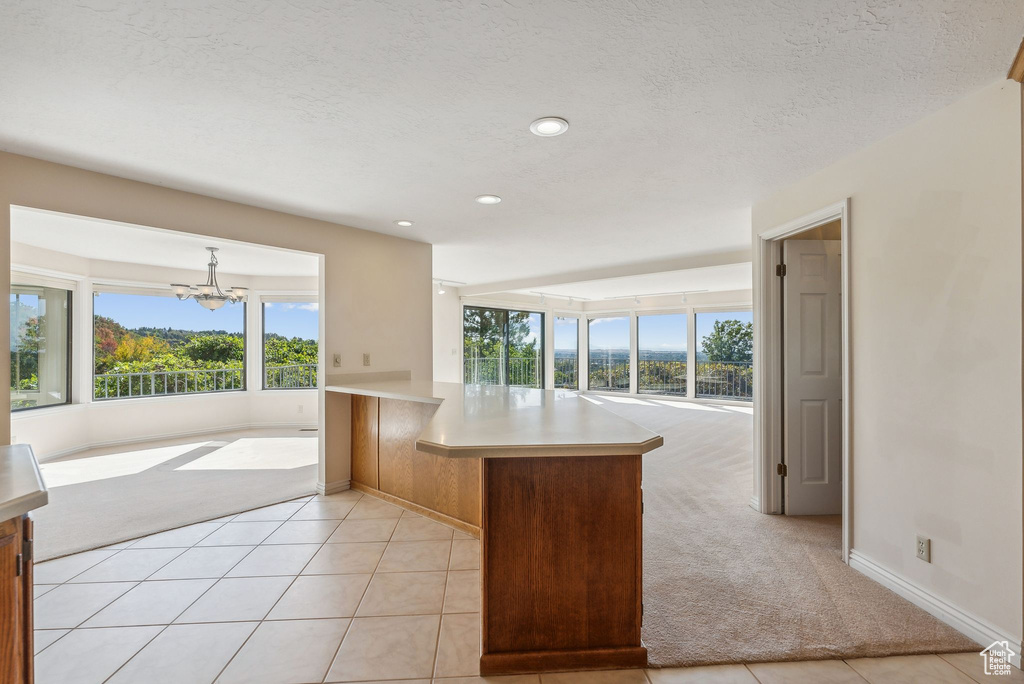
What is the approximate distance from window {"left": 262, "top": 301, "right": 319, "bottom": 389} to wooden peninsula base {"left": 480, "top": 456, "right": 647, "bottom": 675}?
6.27 metres

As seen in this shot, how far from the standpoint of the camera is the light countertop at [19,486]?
118 cm

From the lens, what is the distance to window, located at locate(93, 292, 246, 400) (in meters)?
5.76

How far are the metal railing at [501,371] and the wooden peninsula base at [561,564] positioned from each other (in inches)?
254

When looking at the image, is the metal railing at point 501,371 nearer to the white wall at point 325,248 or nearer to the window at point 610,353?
the window at point 610,353

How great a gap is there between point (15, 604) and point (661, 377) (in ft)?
32.9

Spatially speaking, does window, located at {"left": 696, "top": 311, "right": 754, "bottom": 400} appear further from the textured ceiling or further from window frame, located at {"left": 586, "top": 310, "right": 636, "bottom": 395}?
the textured ceiling

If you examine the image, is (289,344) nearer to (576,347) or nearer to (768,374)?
(576,347)

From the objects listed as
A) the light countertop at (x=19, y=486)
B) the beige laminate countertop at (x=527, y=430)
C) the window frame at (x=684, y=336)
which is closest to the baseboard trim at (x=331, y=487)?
the beige laminate countertop at (x=527, y=430)

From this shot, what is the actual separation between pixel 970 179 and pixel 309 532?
391 cm

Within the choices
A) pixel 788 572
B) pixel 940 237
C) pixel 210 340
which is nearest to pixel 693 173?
pixel 940 237

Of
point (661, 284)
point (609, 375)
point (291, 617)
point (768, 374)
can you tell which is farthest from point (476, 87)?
point (609, 375)

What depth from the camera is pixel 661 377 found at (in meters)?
10.1

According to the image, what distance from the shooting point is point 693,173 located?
108 inches

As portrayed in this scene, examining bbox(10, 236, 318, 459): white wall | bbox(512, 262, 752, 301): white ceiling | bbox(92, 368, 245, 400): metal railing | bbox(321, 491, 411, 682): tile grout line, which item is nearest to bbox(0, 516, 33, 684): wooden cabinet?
bbox(321, 491, 411, 682): tile grout line
